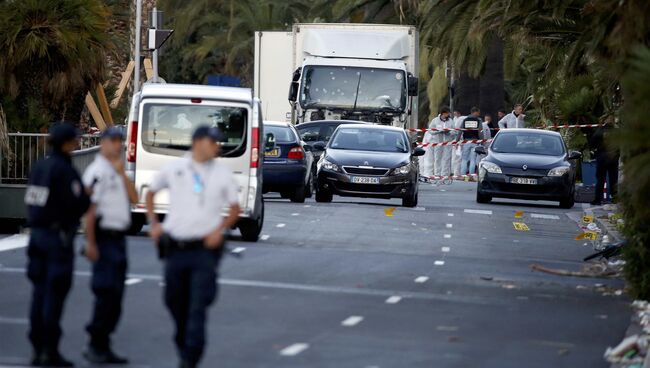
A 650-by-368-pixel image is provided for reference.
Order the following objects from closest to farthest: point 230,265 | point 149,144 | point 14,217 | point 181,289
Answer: point 181,289
point 230,265
point 149,144
point 14,217

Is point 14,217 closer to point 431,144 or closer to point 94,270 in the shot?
point 94,270

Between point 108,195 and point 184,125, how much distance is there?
35.9 feet

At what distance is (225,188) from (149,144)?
39.0 ft

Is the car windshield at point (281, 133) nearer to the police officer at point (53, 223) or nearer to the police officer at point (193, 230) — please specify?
the police officer at point (53, 223)

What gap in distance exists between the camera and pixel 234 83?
4669 centimetres

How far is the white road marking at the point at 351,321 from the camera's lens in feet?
47.0

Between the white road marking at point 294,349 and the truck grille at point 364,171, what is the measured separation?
61.0 ft

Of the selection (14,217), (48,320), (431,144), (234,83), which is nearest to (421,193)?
(431,144)

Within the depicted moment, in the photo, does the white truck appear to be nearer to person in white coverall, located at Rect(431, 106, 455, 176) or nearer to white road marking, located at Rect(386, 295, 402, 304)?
person in white coverall, located at Rect(431, 106, 455, 176)

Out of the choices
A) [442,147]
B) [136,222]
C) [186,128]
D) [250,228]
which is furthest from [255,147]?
[442,147]

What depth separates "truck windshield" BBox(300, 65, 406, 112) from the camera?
3969 centimetres

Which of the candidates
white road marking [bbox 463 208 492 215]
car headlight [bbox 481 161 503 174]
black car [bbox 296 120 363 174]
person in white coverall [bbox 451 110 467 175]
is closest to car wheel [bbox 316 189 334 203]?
white road marking [bbox 463 208 492 215]

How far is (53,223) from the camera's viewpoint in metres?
11.6

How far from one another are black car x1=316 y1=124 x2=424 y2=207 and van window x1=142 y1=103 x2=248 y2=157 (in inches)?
346
